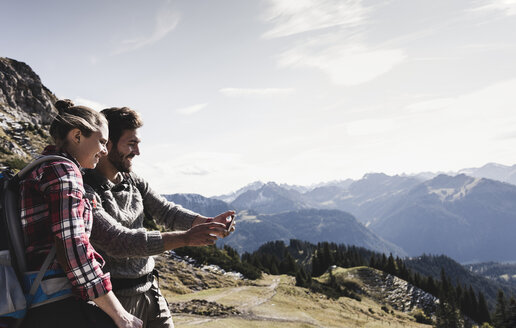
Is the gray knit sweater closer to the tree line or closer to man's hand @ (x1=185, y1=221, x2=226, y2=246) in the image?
man's hand @ (x1=185, y1=221, x2=226, y2=246)

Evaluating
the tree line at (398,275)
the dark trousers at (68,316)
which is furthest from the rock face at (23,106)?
the dark trousers at (68,316)

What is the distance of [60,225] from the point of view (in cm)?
266

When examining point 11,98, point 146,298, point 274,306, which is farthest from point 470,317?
point 11,98

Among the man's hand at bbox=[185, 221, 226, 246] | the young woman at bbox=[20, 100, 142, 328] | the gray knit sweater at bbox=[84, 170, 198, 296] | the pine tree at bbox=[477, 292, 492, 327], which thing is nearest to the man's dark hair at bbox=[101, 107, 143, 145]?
the gray knit sweater at bbox=[84, 170, 198, 296]

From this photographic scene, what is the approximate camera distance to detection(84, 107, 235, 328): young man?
11.7 ft

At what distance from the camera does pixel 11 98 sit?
106 m

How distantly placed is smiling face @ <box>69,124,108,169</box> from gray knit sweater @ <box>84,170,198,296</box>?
1.89 feet

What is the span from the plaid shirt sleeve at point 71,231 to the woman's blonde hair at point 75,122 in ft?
1.59

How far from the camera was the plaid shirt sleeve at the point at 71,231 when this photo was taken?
2.67 meters

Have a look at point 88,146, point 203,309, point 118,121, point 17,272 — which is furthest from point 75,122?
point 203,309

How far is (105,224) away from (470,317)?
125m

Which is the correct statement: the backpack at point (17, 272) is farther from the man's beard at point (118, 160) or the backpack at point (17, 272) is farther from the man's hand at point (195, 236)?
the man's beard at point (118, 160)

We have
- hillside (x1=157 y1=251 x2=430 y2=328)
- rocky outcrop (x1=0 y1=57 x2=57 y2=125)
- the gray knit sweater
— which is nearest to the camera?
the gray knit sweater

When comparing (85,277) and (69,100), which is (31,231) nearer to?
(85,277)
